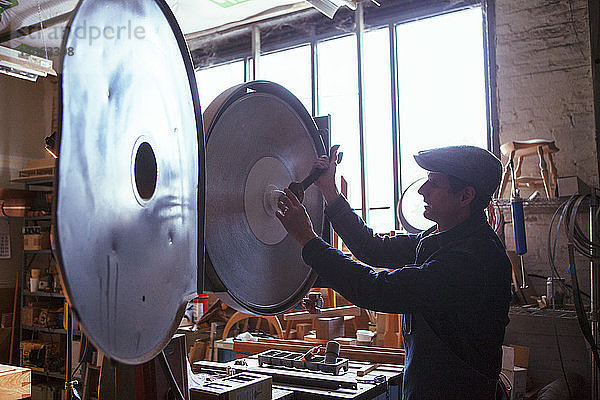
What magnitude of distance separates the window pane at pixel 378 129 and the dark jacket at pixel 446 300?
9.71ft

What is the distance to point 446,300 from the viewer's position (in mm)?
1483

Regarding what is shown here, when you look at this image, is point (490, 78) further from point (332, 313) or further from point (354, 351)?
point (354, 351)

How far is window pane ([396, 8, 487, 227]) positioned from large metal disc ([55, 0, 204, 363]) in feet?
12.2

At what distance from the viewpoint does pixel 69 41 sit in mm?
582

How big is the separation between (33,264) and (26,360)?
1.07m

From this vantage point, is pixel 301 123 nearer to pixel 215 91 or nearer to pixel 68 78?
pixel 68 78

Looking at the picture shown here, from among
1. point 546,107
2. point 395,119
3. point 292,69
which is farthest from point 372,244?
point 292,69

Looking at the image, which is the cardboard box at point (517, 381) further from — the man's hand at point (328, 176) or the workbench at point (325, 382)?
the man's hand at point (328, 176)

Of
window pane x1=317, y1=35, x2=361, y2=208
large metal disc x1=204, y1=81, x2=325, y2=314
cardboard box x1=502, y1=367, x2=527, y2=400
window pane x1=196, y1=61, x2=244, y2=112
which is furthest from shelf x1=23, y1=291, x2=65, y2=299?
large metal disc x1=204, y1=81, x2=325, y2=314

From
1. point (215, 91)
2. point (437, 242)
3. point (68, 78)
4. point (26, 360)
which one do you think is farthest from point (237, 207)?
point (26, 360)

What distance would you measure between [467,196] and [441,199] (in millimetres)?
78

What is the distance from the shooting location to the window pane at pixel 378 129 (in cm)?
467

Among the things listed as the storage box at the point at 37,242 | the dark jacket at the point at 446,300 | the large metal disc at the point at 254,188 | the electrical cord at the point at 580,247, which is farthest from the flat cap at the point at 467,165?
the storage box at the point at 37,242

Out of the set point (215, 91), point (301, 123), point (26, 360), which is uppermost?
point (215, 91)
